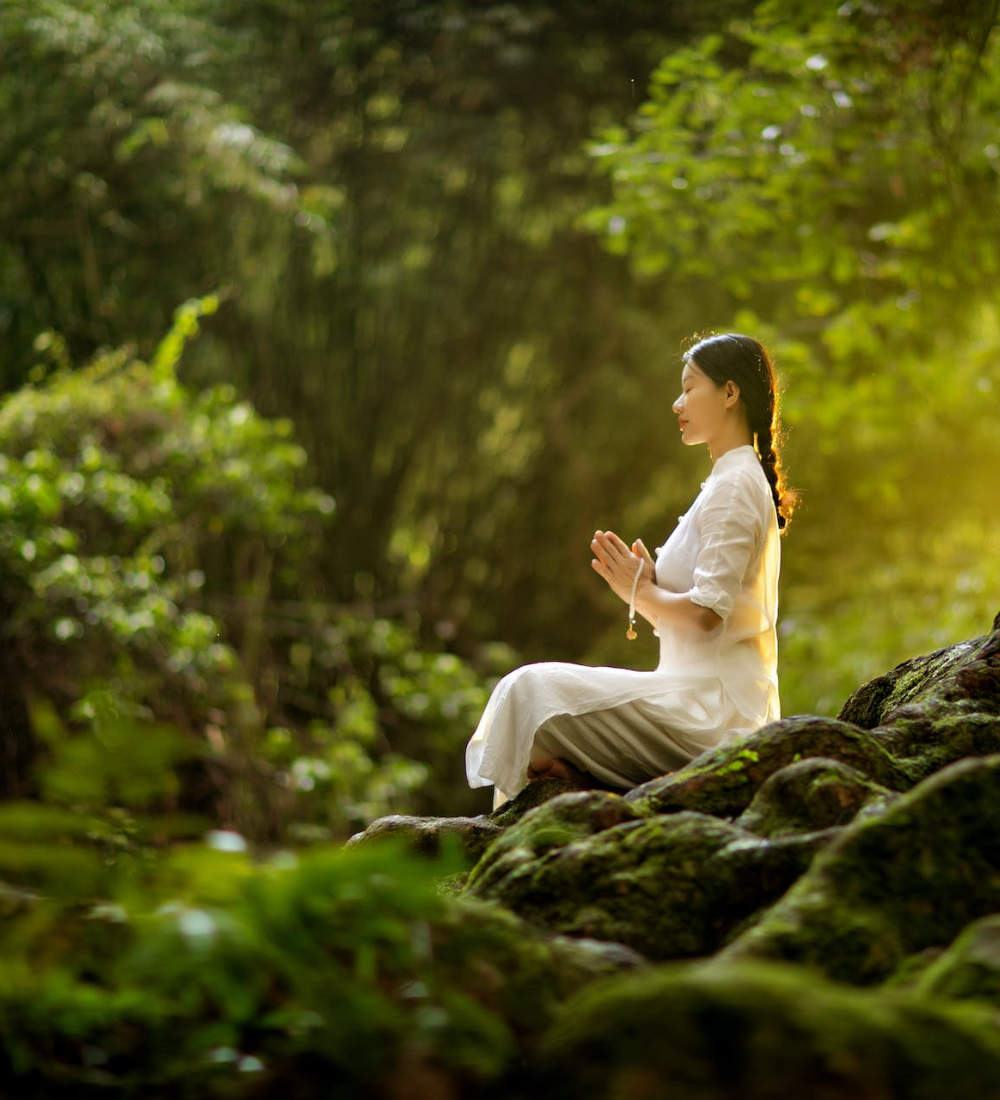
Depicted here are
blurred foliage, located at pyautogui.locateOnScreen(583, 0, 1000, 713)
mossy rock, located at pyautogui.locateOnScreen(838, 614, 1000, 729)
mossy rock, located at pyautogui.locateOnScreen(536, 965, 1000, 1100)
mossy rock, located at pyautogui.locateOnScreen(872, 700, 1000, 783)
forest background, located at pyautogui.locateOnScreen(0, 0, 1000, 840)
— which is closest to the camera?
mossy rock, located at pyautogui.locateOnScreen(536, 965, 1000, 1100)

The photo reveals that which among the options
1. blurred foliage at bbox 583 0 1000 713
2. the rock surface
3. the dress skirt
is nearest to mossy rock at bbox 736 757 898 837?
the rock surface

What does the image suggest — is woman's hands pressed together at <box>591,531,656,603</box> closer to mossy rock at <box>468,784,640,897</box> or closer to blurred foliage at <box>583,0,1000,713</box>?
mossy rock at <box>468,784,640,897</box>

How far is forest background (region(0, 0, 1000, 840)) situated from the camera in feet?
28.4

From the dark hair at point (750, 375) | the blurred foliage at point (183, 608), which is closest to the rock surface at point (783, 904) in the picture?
the dark hair at point (750, 375)

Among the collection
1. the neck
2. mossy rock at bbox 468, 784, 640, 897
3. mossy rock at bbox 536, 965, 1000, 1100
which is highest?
mossy rock at bbox 536, 965, 1000, 1100

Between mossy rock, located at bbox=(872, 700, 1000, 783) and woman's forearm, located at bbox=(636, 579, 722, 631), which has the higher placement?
woman's forearm, located at bbox=(636, 579, 722, 631)

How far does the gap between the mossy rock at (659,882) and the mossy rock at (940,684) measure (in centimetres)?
119

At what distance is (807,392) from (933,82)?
2.94m

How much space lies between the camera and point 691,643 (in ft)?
14.2

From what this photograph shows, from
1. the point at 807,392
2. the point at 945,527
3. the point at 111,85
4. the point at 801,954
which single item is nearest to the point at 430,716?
the point at 807,392

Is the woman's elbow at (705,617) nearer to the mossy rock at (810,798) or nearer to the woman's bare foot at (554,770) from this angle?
the woman's bare foot at (554,770)

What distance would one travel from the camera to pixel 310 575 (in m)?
13.1

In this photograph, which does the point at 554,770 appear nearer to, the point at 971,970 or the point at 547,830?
the point at 547,830

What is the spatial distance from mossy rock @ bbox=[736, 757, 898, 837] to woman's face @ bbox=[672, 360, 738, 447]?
62.7 inches
